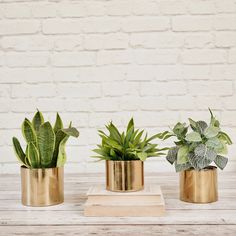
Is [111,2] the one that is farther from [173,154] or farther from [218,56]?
[173,154]

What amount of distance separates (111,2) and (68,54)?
31 cm

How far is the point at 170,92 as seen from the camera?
194 cm

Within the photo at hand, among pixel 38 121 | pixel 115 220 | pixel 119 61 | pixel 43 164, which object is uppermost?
pixel 119 61

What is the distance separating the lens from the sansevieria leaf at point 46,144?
49.8 inches

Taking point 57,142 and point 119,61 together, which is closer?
point 57,142

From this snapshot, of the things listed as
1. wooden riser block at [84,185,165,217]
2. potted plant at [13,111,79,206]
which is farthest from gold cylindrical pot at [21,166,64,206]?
wooden riser block at [84,185,165,217]

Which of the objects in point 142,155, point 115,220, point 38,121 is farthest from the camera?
point 38,121

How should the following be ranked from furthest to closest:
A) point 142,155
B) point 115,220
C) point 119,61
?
point 119,61 → point 142,155 → point 115,220

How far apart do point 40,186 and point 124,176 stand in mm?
251

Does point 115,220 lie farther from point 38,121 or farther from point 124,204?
point 38,121

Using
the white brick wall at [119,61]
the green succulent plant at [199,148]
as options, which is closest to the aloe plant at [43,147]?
the green succulent plant at [199,148]

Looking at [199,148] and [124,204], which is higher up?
[199,148]

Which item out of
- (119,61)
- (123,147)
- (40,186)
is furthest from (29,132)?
(119,61)

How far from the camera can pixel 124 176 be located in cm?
122
